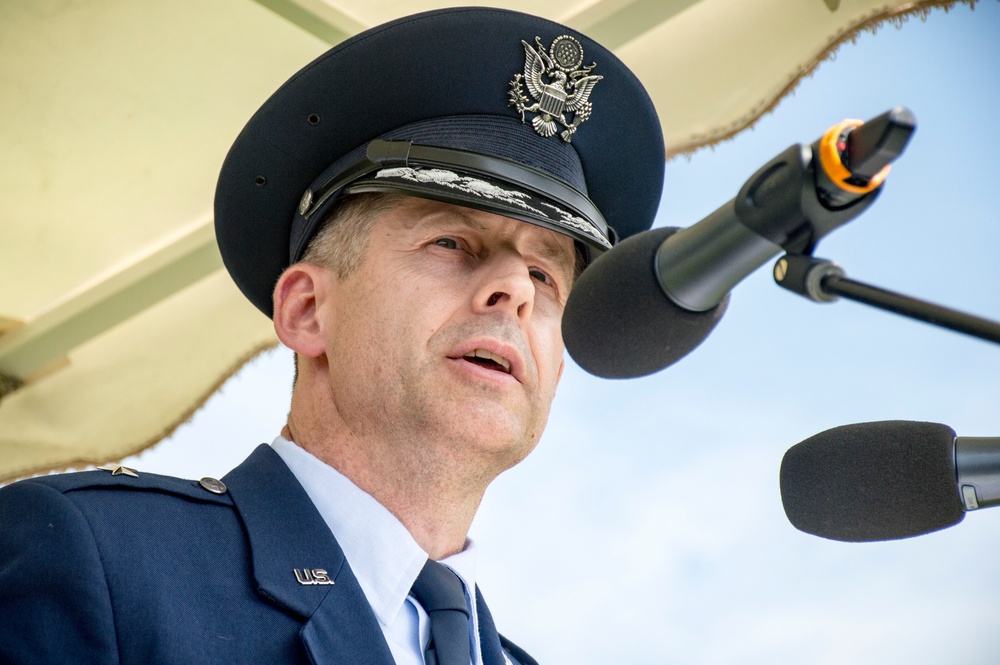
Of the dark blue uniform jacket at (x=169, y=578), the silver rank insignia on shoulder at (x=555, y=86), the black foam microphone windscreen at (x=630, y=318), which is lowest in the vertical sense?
the dark blue uniform jacket at (x=169, y=578)

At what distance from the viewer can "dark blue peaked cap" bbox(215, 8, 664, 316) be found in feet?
5.76

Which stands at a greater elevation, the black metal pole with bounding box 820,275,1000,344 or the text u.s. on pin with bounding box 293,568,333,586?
the black metal pole with bounding box 820,275,1000,344

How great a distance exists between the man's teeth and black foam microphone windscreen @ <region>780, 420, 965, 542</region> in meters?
0.58

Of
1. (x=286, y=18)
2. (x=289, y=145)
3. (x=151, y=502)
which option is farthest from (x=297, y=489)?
(x=286, y=18)

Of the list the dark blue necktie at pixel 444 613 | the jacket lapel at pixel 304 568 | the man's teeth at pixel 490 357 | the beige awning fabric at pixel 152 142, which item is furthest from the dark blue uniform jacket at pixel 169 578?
the beige awning fabric at pixel 152 142

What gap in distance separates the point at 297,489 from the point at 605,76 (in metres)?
0.88

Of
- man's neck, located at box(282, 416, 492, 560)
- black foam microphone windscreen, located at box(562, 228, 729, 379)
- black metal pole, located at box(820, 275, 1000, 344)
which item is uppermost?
man's neck, located at box(282, 416, 492, 560)

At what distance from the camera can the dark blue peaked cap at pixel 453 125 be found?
1756mm

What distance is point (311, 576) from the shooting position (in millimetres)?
1410

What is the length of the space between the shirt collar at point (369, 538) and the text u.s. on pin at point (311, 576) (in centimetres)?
7

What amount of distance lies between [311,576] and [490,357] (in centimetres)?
43

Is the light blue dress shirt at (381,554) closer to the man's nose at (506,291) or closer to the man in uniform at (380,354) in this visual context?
the man in uniform at (380,354)

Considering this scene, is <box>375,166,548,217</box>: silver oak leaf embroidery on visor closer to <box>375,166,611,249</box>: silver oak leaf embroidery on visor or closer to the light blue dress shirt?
<box>375,166,611,249</box>: silver oak leaf embroidery on visor

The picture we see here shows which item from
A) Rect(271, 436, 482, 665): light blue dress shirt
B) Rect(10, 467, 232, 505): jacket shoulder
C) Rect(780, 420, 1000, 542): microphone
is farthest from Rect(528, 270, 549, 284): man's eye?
Rect(780, 420, 1000, 542): microphone
